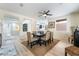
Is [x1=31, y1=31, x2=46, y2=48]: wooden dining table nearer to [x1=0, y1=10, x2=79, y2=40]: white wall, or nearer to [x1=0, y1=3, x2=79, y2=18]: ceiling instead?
[x1=0, y1=10, x2=79, y2=40]: white wall

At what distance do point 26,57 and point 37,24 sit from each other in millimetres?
839

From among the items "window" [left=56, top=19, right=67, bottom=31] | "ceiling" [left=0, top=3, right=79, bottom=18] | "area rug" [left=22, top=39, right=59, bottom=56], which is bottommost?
"area rug" [left=22, top=39, right=59, bottom=56]

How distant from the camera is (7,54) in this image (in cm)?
215

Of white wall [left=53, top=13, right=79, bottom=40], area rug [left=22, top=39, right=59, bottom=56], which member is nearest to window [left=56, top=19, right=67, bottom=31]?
white wall [left=53, top=13, right=79, bottom=40]

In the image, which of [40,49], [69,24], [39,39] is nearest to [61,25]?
[69,24]

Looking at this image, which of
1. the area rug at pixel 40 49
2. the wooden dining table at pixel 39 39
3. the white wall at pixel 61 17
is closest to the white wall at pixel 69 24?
the white wall at pixel 61 17

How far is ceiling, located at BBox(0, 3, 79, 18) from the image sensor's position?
2.05 metres

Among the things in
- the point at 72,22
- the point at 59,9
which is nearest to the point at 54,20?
the point at 59,9

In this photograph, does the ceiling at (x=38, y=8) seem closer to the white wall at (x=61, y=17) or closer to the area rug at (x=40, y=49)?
the white wall at (x=61, y=17)

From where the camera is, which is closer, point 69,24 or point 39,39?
point 69,24

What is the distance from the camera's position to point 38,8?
2117mm

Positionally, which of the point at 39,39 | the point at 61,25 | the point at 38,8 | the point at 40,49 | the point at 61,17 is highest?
the point at 38,8

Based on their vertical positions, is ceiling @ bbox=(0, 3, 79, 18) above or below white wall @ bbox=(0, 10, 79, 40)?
above

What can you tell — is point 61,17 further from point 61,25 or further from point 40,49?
point 40,49
